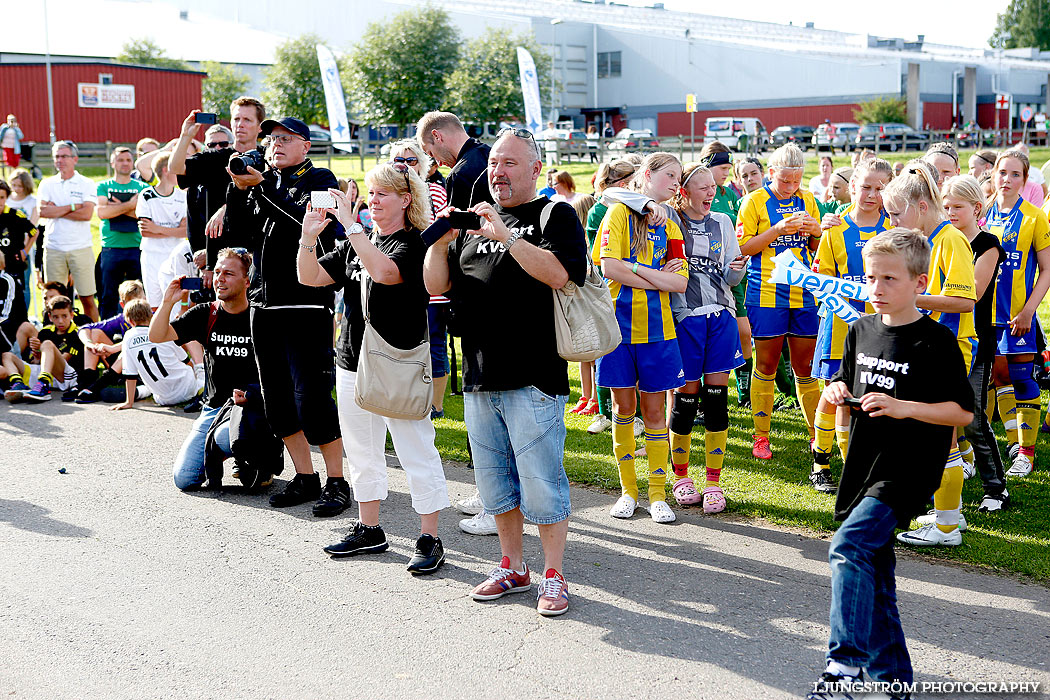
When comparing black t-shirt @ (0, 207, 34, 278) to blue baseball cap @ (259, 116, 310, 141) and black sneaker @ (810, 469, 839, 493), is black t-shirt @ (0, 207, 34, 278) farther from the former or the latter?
black sneaker @ (810, 469, 839, 493)

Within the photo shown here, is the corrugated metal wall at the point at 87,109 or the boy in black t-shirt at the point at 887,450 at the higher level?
the corrugated metal wall at the point at 87,109

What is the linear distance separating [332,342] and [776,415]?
401cm

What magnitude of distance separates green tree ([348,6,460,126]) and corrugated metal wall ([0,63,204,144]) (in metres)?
9.91

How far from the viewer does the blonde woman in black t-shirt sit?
16.7ft

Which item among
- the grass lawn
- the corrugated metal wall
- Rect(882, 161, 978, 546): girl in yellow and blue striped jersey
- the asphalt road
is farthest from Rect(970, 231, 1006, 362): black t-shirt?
the corrugated metal wall

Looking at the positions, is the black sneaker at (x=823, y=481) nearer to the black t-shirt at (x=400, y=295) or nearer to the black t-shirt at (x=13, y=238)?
the black t-shirt at (x=400, y=295)

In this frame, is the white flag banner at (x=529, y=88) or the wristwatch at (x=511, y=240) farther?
the white flag banner at (x=529, y=88)

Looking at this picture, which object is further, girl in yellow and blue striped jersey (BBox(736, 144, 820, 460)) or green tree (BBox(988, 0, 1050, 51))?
green tree (BBox(988, 0, 1050, 51))

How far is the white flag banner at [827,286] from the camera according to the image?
4.76 m

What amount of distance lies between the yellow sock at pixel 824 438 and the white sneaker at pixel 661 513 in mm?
1221

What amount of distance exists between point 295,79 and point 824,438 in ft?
182

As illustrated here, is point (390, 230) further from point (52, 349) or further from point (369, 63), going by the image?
point (369, 63)

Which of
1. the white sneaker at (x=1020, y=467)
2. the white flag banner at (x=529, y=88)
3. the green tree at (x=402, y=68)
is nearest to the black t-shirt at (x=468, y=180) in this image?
the white sneaker at (x=1020, y=467)

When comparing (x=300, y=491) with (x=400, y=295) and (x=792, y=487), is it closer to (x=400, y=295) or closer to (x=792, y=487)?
(x=400, y=295)
